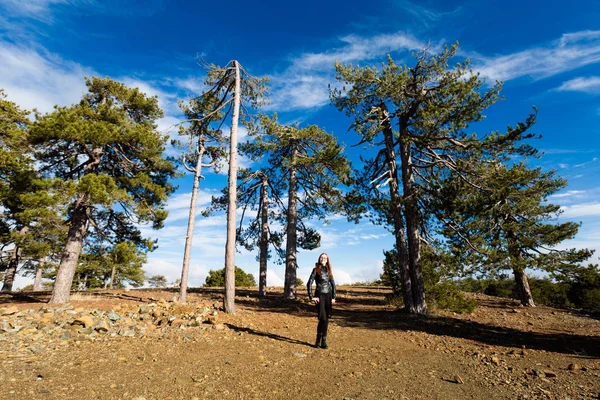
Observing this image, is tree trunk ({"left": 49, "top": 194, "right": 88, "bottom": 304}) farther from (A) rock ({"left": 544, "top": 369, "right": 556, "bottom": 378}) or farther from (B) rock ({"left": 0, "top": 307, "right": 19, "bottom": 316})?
(A) rock ({"left": 544, "top": 369, "right": 556, "bottom": 378})

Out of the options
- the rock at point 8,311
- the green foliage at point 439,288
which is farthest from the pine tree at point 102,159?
the green foliage at point 439,288

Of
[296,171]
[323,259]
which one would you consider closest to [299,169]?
[296,171]

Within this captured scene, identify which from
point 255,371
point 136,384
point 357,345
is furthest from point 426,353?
point 136,384

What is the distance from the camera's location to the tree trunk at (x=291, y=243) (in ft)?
53.9

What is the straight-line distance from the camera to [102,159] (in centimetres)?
1395

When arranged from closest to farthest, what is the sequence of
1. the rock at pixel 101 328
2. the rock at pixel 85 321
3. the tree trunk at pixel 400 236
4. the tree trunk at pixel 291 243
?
the rock at pixel 101 328, the rock at pixel 85 321, the tree trunk at pixel 400 236, the tree trunk at pixel 291 243

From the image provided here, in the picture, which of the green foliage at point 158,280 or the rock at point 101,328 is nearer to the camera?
the rock at point 101,328

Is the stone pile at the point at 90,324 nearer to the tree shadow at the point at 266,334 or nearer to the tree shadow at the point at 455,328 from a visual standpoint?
the tree shadow at the point at 266,334

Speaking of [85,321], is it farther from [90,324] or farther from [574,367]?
[574,367]

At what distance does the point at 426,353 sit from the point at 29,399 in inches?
287

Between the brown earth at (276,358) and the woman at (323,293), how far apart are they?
403 mm

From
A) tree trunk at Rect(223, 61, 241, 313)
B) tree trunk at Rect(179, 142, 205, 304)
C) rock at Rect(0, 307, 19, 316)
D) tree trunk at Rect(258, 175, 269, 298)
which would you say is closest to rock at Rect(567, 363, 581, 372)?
tree trunk at Rect(223, 61, 241, 313)

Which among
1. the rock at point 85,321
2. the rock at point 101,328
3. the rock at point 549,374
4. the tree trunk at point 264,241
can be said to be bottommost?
the rock at point 549,374

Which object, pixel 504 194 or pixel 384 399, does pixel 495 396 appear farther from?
pixel 504 194
